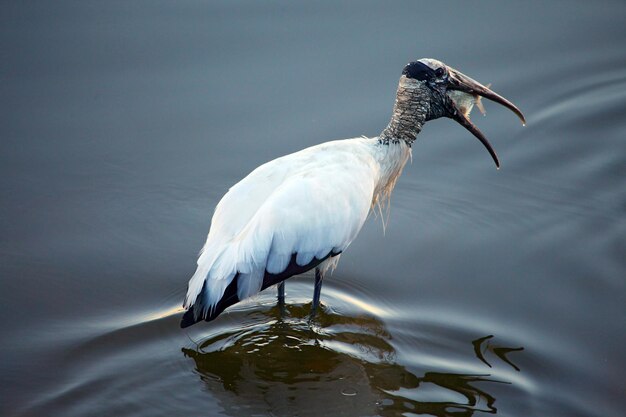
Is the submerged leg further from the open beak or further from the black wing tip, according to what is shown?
the open beak

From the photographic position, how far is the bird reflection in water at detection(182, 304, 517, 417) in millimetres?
4820

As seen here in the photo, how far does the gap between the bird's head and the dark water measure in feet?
3.38

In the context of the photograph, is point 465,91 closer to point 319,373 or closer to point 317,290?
point 317,290

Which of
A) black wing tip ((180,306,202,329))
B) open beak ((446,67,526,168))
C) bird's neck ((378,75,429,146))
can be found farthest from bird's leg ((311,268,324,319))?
open beak ((446,67,526,168))

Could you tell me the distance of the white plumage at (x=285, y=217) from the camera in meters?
5.03

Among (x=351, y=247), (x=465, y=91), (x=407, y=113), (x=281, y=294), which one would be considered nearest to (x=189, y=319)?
(x=281, y=294)

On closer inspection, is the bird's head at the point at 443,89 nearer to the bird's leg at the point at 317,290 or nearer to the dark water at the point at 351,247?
Result: the dark water at the point at 351,247

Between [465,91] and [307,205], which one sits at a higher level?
[465,91]

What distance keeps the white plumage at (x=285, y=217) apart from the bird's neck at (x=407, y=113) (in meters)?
0.28

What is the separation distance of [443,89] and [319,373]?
2021 millimetres

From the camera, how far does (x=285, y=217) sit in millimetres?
5098

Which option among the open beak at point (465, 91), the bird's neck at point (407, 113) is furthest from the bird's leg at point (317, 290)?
the open beak at point (465, 91)

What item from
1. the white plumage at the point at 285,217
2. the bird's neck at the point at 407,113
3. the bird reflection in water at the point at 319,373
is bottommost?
the bird reflection in water at the point at 319,373

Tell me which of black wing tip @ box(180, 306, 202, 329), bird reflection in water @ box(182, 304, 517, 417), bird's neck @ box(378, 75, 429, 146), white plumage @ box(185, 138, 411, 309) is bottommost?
bird reflection in water @ box(182, 304, 517, 417)
